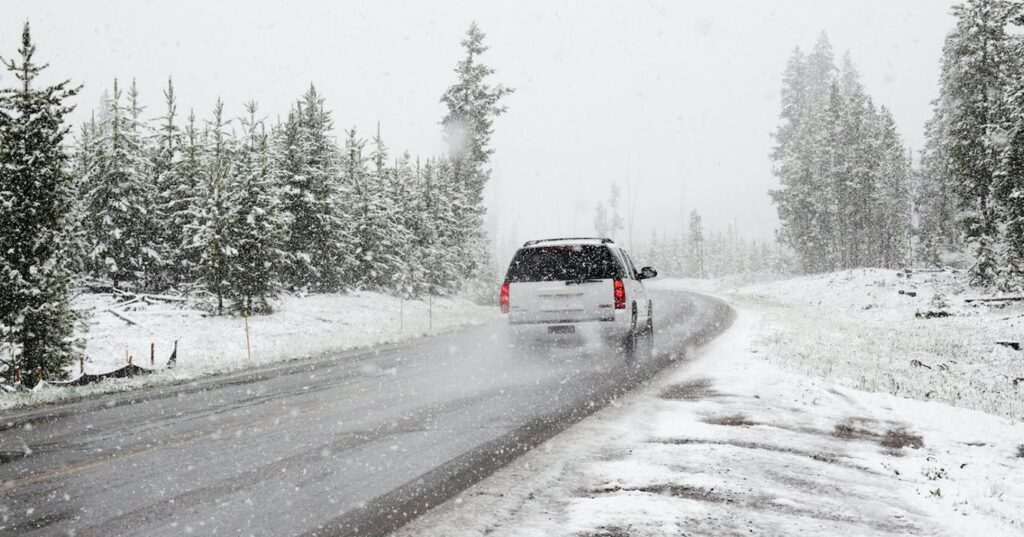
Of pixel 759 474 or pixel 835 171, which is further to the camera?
pixel 835 171

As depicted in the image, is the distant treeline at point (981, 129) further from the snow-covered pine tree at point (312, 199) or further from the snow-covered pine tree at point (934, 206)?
the snow-covered pine tree at point (312, 199)

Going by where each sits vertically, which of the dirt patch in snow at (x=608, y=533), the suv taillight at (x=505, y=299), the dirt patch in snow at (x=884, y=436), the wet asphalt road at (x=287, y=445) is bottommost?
the dirt patch in snow at (x=884, y=436)

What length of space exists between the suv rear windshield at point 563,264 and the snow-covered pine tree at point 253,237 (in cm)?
1360

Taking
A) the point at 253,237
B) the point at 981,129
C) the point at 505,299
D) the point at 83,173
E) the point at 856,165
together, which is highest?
the point at 856,165

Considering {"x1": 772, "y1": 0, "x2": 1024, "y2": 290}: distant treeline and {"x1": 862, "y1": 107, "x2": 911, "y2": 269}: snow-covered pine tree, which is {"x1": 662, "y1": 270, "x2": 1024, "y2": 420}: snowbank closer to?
{"x1": 772, "y1": 0, "x2": 1024, "y2": 290}: distant treeline

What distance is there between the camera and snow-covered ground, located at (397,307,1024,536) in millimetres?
3863

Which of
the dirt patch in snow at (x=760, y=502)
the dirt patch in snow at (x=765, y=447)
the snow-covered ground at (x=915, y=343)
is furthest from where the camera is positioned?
the snow-covered ground at (x=915, y=343)

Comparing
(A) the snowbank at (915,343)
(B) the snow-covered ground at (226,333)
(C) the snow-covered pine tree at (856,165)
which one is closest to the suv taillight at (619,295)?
(A) the snowbank at (915,343)

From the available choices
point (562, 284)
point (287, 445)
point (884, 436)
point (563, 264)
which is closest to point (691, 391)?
point (884, 436)

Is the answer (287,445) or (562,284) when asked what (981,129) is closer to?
(562,284)

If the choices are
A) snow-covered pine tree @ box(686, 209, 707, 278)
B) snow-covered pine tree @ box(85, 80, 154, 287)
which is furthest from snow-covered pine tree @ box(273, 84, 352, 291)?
snow-covered pine tree @ box(686, 209, 707, 278)

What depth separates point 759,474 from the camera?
4.78 meters

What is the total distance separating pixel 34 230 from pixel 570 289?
11.9 metres

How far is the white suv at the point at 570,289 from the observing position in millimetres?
11547
